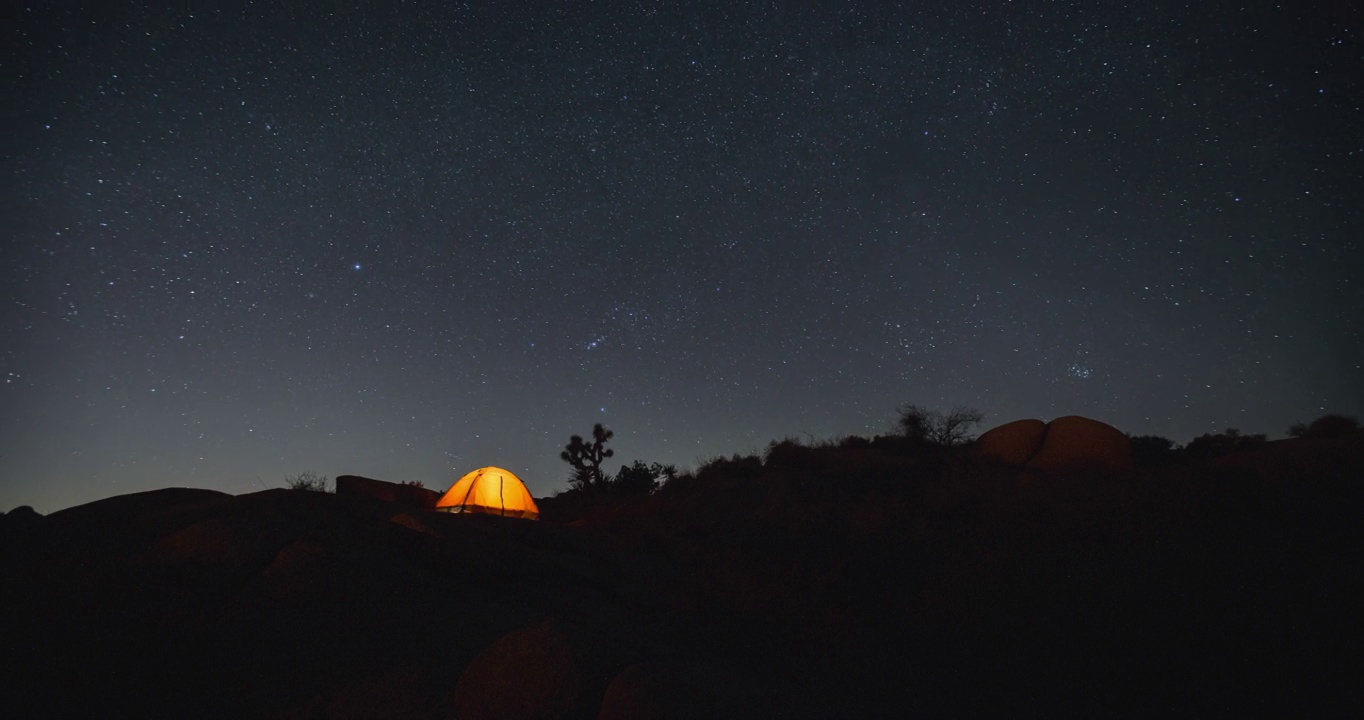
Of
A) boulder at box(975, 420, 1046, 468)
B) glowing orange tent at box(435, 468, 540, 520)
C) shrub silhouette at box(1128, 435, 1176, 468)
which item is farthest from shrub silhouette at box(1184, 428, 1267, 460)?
glowing orange tent at box(435, 468, 540, 520)

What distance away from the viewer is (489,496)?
16.9m

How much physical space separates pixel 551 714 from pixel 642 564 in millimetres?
6938

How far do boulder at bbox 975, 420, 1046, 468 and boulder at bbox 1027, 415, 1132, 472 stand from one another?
11.9 inches

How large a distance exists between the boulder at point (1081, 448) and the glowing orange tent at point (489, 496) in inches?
729

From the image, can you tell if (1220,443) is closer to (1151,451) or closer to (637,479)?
(1151,451)

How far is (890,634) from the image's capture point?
6379 mm

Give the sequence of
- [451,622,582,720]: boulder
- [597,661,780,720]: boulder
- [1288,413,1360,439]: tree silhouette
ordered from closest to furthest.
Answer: [597,661,780,720]: boulder < [451,622,582,720]: boulder < [1288,413,1360,439]: tree silhouette

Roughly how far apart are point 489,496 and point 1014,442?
1999cm

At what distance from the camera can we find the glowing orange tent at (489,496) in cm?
1655

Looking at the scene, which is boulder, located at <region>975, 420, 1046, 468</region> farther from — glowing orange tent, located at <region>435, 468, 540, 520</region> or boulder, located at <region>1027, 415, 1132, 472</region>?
Answer: glowing orange tent, located at <region>435, 468, 540, 520</region>

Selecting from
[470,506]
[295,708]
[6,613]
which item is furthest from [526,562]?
[470,506]

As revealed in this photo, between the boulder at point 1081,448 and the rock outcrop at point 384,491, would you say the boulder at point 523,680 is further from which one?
the boulder at point 1081,448

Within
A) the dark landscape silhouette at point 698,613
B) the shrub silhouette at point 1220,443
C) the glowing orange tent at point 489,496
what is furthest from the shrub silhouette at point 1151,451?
the glowing orange tent at point 489,496

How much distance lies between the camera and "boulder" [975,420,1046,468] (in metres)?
21.9
